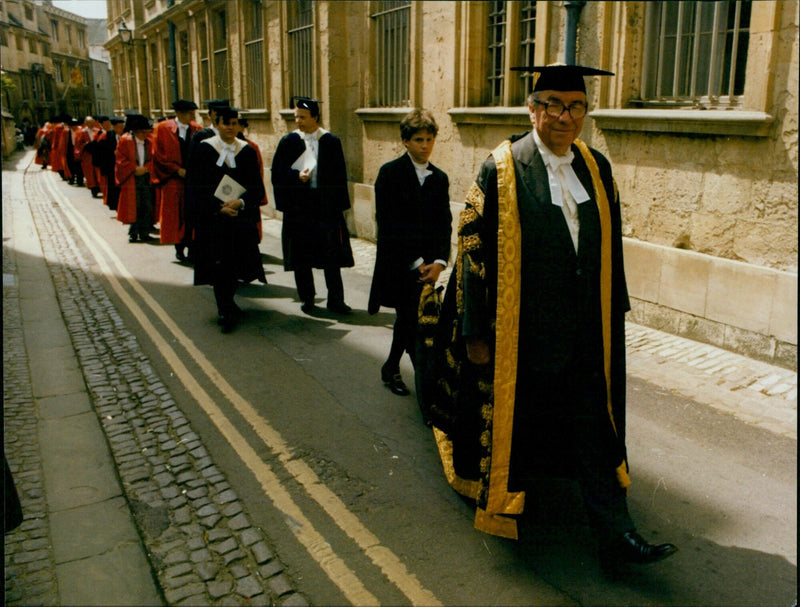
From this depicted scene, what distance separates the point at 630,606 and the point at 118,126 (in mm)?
15726

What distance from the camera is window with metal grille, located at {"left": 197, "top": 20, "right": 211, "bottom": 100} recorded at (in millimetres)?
21703

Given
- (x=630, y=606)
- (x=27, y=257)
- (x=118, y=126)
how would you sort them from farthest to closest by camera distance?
(x=118, y=126) → (x=27, y=257) → (x=630, y=606)

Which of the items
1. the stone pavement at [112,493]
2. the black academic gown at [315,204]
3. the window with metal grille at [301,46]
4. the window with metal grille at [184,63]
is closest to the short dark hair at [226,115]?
the black academic gown at [315,204]

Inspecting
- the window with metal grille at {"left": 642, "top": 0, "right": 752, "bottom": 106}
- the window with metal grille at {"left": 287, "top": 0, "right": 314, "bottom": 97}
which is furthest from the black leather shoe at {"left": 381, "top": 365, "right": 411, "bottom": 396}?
the window with metal grille at {"left": 287, "top": 0, "right": 314, "bottom": 97}

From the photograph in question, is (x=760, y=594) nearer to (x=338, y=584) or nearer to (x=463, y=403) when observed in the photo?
(x=463, y=403)

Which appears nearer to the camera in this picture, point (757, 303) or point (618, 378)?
point (618, 378)

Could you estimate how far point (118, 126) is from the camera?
52.1 feet

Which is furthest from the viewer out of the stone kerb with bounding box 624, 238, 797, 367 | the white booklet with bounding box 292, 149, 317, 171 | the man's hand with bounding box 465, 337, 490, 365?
the white booklet with bounding box 292, 149, 317, 171

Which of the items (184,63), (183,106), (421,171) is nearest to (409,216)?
(421,171)

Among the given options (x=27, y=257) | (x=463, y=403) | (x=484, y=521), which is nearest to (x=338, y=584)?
(x=484, y=521)

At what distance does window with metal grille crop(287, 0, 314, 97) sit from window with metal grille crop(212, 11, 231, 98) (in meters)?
5.49

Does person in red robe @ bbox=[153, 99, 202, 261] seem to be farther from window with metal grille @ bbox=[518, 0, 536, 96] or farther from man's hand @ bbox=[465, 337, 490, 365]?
man's hand @ bbox=[465, 337, 490, 365]

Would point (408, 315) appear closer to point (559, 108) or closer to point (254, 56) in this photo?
point (559, 108)

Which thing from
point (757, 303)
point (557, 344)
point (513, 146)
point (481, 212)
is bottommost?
point (757, 303)
